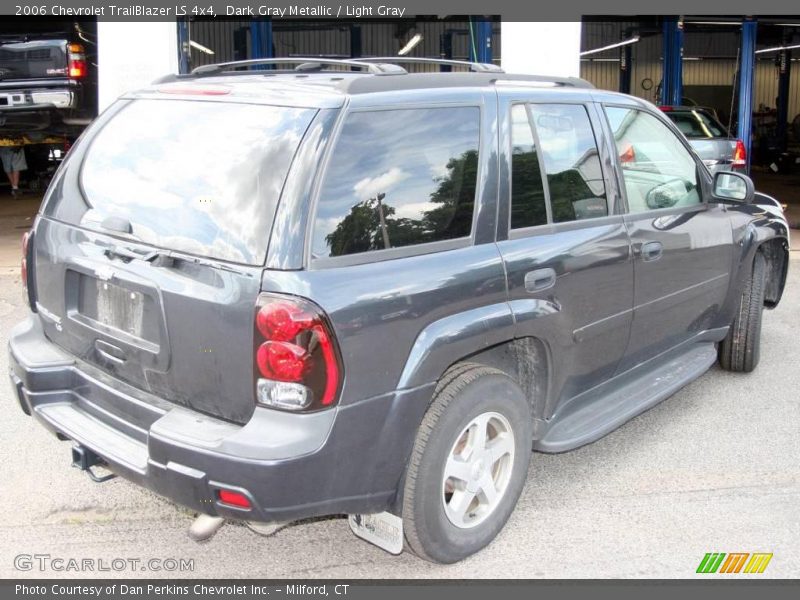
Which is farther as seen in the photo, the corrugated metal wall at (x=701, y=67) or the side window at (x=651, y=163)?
the corrugated metal wall at (x=701, y=67)

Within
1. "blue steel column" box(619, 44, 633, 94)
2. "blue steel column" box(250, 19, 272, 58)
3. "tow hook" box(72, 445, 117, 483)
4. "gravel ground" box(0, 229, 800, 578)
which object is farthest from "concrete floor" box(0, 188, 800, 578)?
"blue steel column" box(619, 44, 633, 94)

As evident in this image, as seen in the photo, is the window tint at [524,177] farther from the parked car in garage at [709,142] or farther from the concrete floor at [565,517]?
the parked car in garage at [709,142]

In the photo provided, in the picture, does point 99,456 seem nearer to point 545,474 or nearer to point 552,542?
point 552,542

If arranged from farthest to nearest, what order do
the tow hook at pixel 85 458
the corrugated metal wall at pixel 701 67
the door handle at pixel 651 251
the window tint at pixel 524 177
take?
the corrugated metal wall at pixel 701 67
the door handle at pixel 651 251
the window tint at pixel 524 177
the tow hook at pixel 85 458

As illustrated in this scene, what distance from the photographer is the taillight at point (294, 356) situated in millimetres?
2688

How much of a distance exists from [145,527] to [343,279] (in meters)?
1.67

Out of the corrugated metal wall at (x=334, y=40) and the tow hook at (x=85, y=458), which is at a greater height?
the corrugated metal wall at (x=334, y=40)

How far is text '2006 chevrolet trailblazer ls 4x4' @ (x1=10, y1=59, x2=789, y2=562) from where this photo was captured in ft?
9.02

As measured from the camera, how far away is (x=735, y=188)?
15.7 ft

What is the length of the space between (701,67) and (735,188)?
3587 cm

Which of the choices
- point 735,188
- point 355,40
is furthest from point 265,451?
point 355,40

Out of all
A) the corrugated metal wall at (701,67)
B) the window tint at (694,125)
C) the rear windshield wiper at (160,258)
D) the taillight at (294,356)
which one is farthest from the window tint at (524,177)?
the corrugated metal wall at (701,67)

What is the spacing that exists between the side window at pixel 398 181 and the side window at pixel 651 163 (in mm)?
1138

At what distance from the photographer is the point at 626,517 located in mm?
3768
